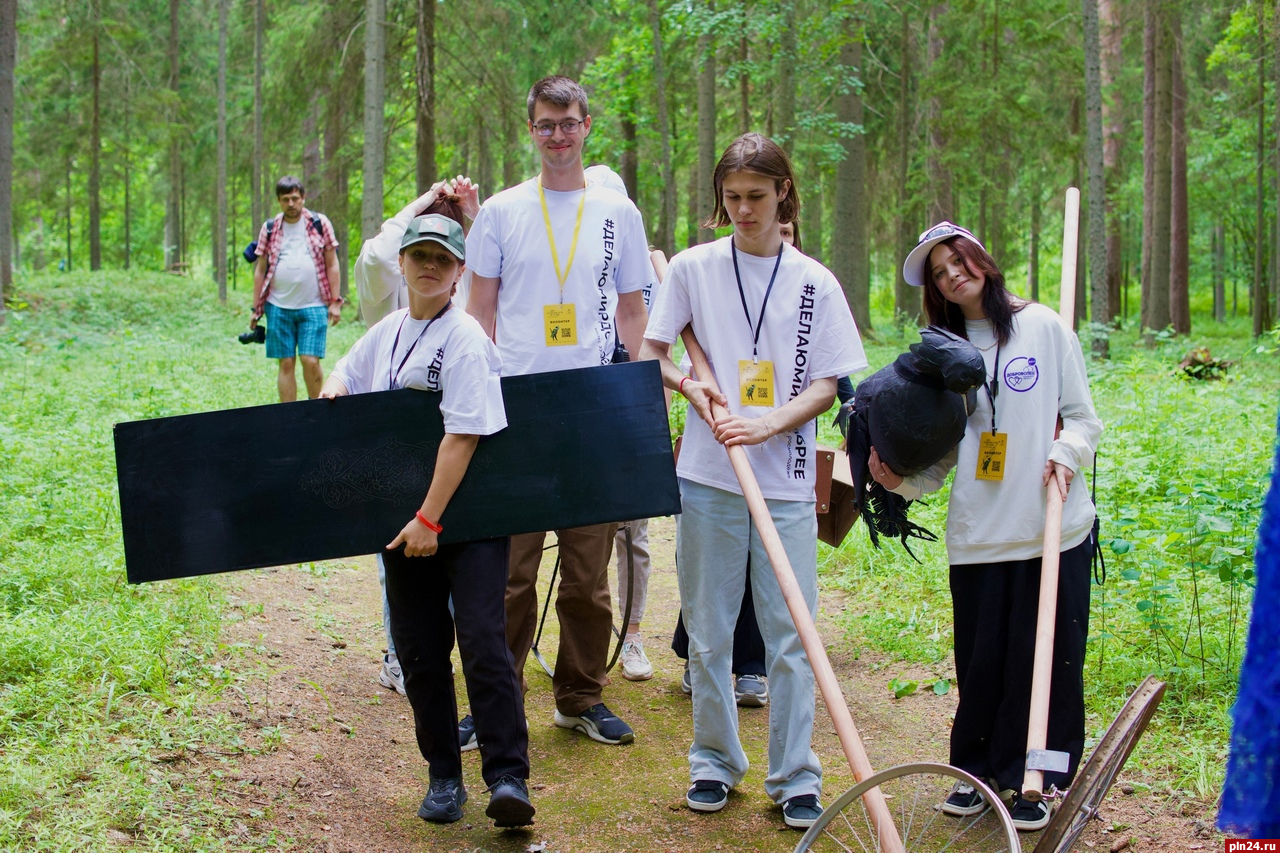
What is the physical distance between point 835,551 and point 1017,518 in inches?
149

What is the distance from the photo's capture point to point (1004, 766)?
368 cm

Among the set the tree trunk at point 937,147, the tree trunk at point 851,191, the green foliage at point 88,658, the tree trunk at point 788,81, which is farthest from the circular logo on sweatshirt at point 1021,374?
the tree trunk at point 937,147

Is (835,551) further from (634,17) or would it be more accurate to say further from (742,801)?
(634,17)

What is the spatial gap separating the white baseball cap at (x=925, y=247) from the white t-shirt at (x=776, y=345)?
28 centimetres

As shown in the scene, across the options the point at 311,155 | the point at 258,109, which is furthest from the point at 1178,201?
the point at 311,155

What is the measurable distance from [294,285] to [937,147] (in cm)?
1486

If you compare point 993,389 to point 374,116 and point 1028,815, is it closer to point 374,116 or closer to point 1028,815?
point 1028,815

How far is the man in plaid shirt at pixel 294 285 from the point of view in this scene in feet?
29.8

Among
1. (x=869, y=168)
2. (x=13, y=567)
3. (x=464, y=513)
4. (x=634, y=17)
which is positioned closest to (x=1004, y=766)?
(x=464, y=513)

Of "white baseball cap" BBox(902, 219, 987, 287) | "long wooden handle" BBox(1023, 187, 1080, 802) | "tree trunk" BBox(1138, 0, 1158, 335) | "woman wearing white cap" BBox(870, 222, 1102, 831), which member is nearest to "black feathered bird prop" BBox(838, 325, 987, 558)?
"woman wearing white cap" BBox(870, 222, 1102, 831)

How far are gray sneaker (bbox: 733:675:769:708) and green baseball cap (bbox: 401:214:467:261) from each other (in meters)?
2.59

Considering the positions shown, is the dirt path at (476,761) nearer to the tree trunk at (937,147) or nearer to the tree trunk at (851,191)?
the tree trunk at (851,191)

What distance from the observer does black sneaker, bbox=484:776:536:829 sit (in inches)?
136

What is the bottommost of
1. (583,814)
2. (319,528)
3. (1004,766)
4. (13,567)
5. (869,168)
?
(583,814)
